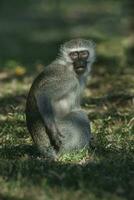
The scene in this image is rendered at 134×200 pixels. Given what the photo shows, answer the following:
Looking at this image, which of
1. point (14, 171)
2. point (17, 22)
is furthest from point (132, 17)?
point (14, 171)

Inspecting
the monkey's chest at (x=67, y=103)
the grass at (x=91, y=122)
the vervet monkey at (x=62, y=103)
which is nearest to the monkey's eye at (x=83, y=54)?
the vervet monkey at (x=62, y=103)

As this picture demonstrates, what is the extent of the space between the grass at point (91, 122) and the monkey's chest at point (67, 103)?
0.46 meters

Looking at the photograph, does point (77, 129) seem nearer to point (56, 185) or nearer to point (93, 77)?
point (56, 185)

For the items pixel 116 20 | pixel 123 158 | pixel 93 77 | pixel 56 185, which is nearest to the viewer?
pixel 56 185

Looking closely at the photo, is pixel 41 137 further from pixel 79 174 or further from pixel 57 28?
pixel 57 28

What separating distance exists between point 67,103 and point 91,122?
192 centimetres

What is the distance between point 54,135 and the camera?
316 inches

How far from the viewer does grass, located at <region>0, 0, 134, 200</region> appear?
6617 mm

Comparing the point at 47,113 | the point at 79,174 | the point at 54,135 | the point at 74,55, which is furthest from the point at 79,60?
the point at 79,174

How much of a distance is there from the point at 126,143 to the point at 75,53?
1.21 metres

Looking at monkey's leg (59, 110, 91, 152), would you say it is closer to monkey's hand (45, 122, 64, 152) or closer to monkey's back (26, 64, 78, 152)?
monkey's hand (45, 122, 64, 152)

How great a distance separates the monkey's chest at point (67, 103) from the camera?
808cm

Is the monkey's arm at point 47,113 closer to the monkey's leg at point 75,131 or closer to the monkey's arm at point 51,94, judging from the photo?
the monkey's arm at point 51,94

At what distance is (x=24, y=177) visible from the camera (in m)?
6.89
